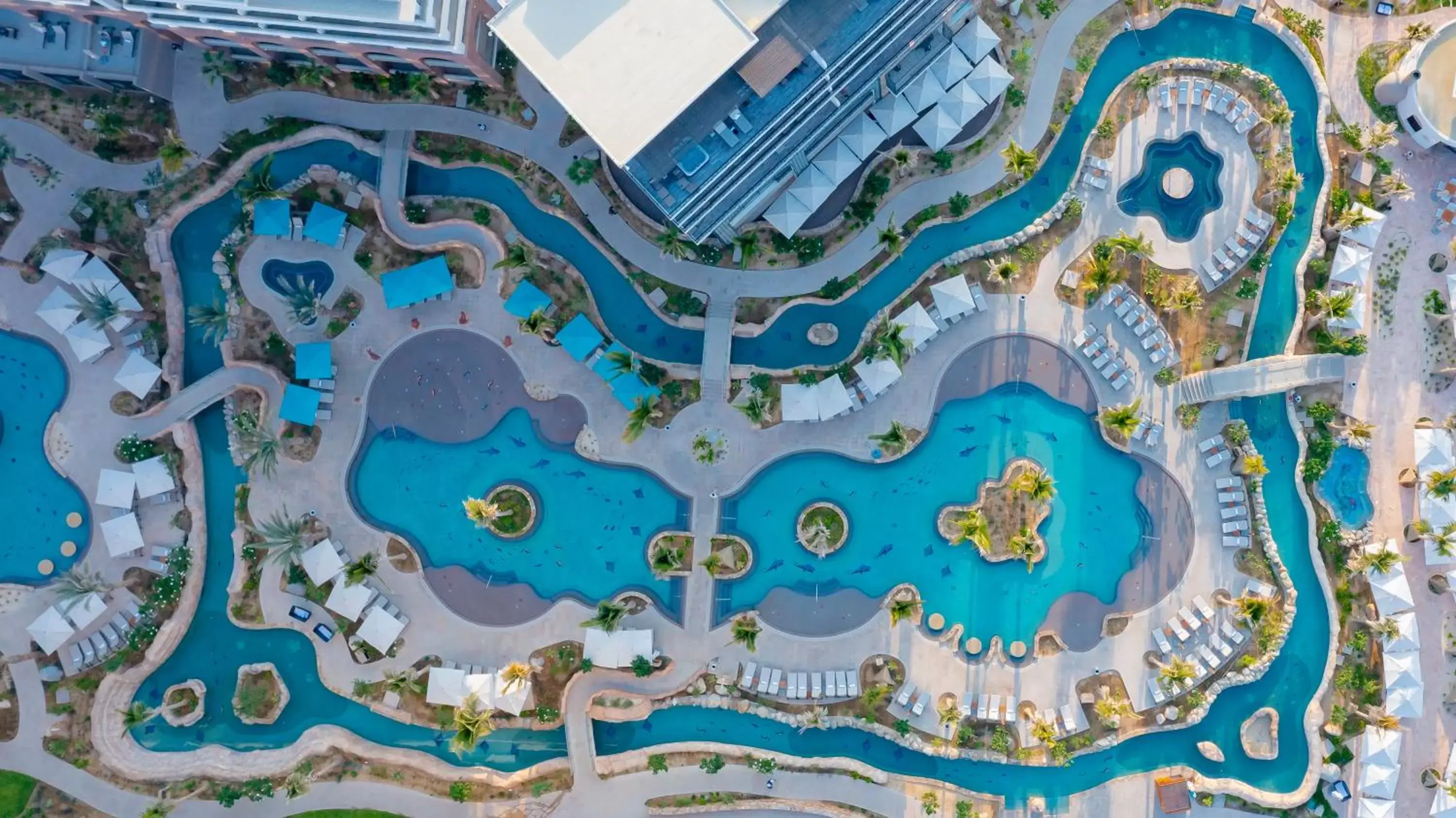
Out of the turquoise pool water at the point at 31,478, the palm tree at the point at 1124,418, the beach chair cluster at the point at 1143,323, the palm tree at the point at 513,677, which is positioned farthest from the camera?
the turquoise pool water at the point at 31,478

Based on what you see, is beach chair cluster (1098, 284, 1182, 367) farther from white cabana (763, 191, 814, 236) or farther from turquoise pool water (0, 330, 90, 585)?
turquoise pool water (0, 330, 90, 585)

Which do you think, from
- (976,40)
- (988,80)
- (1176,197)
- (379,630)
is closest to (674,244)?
(988,80)

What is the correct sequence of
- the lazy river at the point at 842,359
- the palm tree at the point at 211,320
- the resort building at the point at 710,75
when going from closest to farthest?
the resort building at the point at 710,75, the palm tree at the point at 211,320, the lazy river at the point at 842,359

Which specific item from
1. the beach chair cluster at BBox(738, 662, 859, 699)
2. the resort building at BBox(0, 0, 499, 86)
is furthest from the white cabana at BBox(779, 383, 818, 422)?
the resort building at BBox(0, 0, 499, 86)

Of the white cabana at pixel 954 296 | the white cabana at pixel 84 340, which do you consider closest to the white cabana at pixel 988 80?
the white cabana at pixel 954 296

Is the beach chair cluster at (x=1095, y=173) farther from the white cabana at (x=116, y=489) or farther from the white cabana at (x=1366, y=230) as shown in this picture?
the white cabana at (x=116, y=489)

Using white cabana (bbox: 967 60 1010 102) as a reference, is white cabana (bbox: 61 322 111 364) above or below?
below
